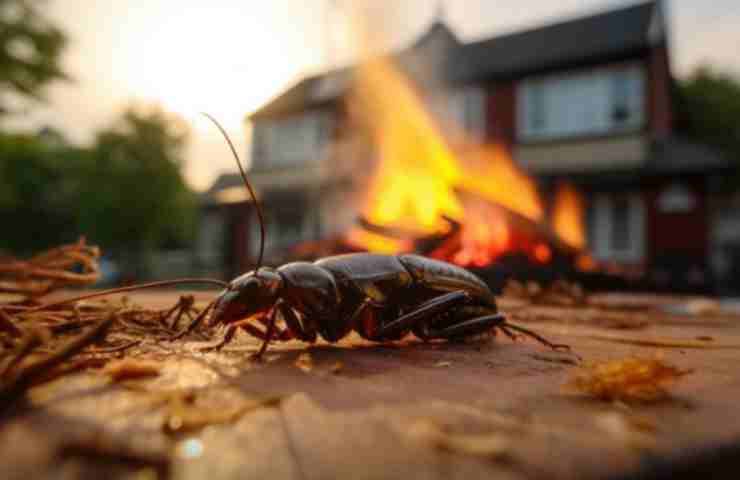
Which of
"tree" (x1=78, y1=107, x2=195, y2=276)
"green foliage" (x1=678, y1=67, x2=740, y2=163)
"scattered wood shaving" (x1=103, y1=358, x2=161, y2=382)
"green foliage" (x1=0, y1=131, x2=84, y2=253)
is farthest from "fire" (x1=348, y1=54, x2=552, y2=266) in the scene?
"green foliage" (x1=0, y1=131, x2=84, y2=253)

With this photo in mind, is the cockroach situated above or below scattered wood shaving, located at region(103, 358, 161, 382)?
above

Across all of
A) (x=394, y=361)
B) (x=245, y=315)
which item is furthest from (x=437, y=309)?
(x=245, y=315)

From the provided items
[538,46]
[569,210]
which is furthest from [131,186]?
[569,210]

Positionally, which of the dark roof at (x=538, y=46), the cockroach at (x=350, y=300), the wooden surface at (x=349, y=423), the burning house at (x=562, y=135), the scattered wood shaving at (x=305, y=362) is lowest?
the scattered wood shaving at (x=305, y=362)

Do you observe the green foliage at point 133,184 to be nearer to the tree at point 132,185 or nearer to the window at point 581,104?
the tree at point 132,185

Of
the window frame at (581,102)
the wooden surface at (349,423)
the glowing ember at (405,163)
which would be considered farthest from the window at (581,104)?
the wooden surface at (349,423)

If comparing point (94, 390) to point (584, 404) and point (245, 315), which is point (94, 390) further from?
point (584, 404)

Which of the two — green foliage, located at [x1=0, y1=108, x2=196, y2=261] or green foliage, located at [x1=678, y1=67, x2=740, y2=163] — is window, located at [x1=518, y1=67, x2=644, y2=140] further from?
green foliage, located at [x1=0, y1=108, x2=196, y2=261]
